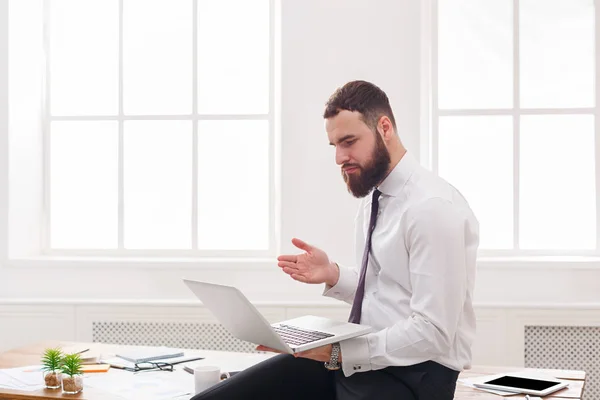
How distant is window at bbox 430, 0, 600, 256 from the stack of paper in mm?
2340

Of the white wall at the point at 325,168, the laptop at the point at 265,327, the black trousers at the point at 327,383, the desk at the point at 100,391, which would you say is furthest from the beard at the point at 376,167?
the white wall at the point at 325,168

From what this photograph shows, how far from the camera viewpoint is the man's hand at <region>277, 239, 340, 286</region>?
255cm

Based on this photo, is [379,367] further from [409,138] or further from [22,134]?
[22,134]

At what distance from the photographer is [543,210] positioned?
423cm

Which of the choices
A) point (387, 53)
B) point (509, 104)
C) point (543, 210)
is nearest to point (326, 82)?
point (387, 53)

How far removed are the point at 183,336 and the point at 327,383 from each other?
180 cm

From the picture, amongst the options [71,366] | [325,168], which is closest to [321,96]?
[325,168]

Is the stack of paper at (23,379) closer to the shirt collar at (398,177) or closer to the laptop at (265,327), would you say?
the laptop at (265,327)

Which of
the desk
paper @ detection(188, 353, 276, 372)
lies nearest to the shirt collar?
the desk

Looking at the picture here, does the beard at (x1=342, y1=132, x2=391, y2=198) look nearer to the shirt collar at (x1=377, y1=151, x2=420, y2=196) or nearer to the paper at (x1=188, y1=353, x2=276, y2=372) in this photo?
the shirt collar at (x1=377, y1=151, x2=420, y2=196)

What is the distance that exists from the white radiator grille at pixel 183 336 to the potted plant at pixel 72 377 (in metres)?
1.59

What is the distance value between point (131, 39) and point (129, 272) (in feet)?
4.51

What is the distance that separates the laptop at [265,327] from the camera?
2.10 meters

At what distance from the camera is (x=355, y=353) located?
7.27ft
